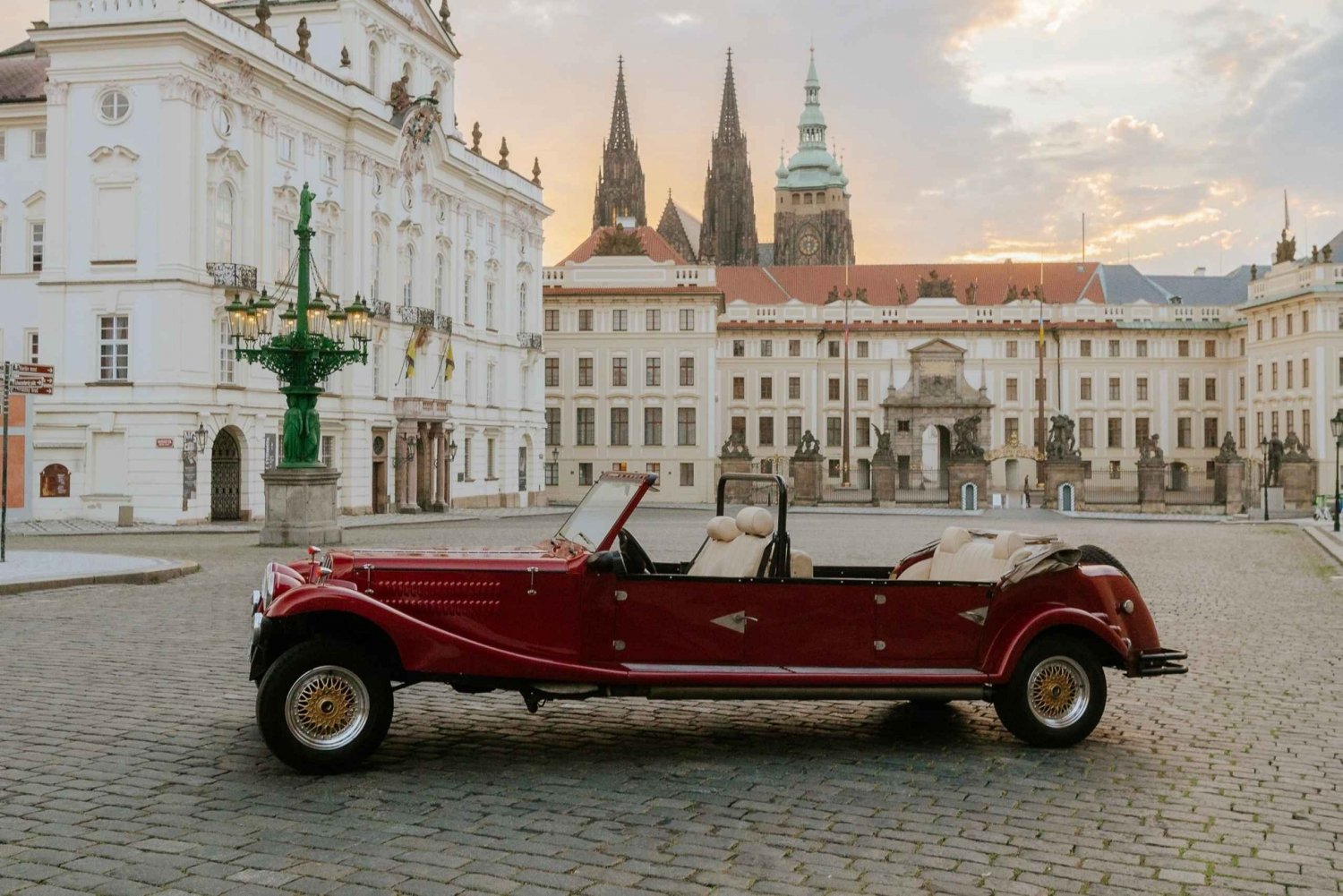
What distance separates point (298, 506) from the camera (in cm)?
2614

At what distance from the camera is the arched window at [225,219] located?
124 feet

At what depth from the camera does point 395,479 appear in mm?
47844

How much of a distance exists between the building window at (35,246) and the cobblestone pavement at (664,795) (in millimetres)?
33744

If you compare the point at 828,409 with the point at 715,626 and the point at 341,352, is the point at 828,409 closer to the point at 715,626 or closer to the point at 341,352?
the point at 341,352

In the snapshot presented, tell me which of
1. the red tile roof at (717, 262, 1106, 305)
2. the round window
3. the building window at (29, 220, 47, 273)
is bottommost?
the building window at (29, 220, 47, 273)

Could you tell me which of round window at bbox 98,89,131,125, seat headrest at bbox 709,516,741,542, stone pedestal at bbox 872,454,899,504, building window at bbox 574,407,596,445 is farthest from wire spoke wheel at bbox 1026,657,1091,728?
building window at bbox 574,407,596,445

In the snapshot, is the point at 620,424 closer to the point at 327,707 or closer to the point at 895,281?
the point at 895,281

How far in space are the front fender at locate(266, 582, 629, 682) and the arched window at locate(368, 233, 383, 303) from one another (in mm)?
Result: 40963

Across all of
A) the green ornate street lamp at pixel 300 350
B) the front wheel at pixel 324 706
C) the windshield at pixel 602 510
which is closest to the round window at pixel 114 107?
the green ornate street lamp at pixel 300 350

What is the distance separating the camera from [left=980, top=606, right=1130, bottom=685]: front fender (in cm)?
770

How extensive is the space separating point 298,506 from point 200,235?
550 inches

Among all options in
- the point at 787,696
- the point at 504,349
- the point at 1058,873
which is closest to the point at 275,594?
the point at 787,696

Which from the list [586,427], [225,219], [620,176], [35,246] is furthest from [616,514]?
[620,176]

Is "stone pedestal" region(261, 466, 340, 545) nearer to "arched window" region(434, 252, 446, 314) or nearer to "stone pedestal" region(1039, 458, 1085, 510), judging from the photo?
"arched window" region(434, 252, 446, 314)
